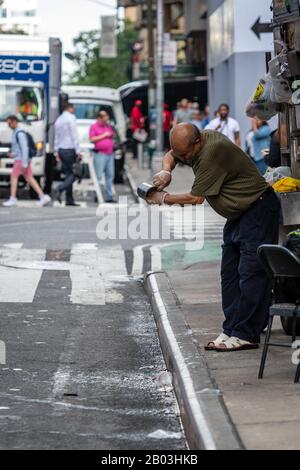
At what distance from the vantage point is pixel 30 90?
1152 inches

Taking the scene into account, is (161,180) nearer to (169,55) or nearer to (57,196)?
(57,196)

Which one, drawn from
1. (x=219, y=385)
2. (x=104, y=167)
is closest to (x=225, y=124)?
(x=104, y=167)

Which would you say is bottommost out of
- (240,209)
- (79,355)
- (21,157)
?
(79,355)

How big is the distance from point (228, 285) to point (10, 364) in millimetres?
1723

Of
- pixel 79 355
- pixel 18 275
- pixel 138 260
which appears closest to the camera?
pixel 79 355

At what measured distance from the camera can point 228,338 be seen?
30.9ft

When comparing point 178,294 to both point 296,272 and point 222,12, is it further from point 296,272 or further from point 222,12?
point 222,12

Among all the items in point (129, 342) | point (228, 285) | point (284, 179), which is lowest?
point (129, 342)

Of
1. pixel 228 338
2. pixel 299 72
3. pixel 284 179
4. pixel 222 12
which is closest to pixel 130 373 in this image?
pixel 228 338

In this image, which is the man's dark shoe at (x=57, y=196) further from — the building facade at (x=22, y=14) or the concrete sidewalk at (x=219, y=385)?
the concrete sidewalk at (x=219, y=385)

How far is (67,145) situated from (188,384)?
18.0m

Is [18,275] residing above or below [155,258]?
above

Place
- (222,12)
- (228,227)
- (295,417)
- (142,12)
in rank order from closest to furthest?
(295,417) → (228,227) → (222,12) → (142,12)

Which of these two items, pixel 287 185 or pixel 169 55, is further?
pixel 169 55
